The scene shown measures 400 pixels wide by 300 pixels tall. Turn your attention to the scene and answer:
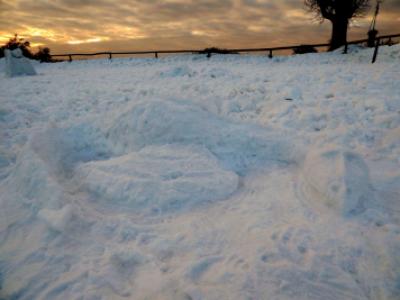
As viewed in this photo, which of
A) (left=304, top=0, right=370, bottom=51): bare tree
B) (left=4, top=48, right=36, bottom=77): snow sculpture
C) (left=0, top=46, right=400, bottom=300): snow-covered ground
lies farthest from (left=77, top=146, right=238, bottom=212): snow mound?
(left=304, top=0, right=370, bottom=51): bare tree

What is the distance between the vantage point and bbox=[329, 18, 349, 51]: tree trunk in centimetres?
2005

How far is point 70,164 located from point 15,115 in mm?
3138

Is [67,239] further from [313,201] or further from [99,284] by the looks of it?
[313,201]

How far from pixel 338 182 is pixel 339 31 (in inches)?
818

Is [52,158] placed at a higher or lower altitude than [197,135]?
lower

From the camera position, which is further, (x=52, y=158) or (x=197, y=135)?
(x=197, y=135)

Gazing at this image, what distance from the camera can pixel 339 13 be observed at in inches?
778

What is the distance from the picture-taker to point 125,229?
11.3 feet

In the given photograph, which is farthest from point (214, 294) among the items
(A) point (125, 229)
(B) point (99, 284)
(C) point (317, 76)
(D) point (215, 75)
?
(D) point (215, 75)

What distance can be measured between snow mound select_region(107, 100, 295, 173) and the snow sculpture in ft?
38.2

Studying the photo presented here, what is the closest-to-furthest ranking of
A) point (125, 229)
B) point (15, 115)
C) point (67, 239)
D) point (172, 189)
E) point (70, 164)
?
point (67, 239) < point (125, 229) < point (172, 189) < point (70, 164) < point (15, 115)

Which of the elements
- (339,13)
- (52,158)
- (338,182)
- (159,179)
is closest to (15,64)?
(52,158)

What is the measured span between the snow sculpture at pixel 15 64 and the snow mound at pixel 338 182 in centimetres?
1538

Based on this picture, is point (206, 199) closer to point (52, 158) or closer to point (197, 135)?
point (197, 135)
